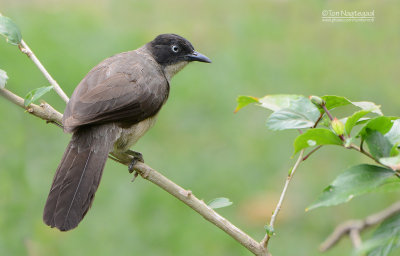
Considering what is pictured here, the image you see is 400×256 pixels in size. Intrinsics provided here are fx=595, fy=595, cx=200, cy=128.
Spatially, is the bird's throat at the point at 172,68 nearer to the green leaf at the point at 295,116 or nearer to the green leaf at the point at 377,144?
the green leaf at the point at 295,116

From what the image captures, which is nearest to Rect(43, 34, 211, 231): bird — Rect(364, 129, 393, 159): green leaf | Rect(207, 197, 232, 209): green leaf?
Rect(207, 197, 232, 209): green leaf

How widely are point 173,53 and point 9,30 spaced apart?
2373 millimetres

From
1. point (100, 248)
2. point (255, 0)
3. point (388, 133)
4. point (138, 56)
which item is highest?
point (388, 133)

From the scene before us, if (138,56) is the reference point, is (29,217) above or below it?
below

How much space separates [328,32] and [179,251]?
204 inches

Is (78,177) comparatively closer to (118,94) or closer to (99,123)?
(99,123)

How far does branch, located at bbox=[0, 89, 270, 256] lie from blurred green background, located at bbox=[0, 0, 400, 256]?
6.24 feet

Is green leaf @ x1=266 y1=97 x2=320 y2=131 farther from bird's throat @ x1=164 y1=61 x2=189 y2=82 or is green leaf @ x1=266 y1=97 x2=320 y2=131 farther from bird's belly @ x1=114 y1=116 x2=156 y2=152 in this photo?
bird's throat @ x1=164 y1=61 x2=189 y2=82

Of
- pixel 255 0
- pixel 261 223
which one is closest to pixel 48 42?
pixel 255 0

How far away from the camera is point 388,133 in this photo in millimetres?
1925

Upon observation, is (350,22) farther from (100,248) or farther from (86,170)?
(86,170)

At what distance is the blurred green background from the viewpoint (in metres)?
6.11

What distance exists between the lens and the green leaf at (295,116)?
205 centimetres

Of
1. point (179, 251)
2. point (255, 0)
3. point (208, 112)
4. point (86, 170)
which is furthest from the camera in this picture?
point (255, 0)
